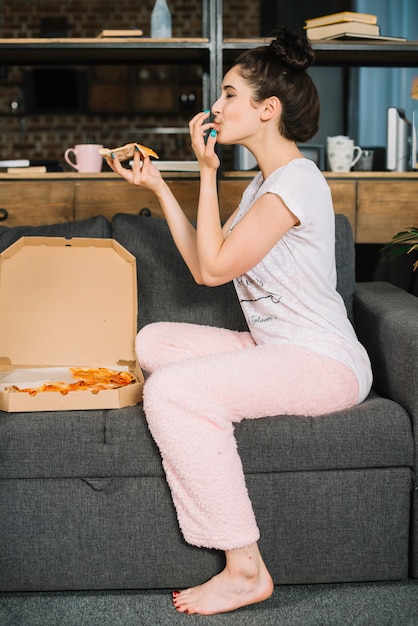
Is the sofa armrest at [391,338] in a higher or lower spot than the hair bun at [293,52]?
lower

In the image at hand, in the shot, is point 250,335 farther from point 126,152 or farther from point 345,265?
point 126,152

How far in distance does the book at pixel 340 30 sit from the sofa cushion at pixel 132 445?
1.54m

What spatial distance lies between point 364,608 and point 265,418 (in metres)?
0.43

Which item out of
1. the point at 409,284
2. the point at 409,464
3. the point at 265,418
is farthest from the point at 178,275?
the point at 409,284

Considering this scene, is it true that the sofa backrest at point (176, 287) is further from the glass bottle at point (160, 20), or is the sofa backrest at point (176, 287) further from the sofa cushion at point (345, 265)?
the glass bottle at point (160, 20)

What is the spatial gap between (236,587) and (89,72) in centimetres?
523

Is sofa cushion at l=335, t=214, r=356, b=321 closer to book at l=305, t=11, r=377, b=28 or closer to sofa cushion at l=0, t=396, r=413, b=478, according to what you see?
sofa cushion at l=0, t=396, r=413, b=478

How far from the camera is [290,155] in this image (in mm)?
1803

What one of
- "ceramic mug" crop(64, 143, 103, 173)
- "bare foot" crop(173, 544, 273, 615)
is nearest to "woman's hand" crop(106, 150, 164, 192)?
"ceramic mug" crop(64, 143, 103, 173)

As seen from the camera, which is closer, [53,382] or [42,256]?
[53,382]

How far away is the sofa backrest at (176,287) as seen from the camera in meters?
2.16

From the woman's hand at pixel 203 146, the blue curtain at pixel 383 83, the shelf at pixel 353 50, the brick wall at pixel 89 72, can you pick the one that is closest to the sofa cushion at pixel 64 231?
the woman's hand at pixel 203 146

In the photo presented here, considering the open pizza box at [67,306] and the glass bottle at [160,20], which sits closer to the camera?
the open pizza box at [67,306]

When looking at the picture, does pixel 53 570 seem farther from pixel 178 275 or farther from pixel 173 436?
pixel 178 275
